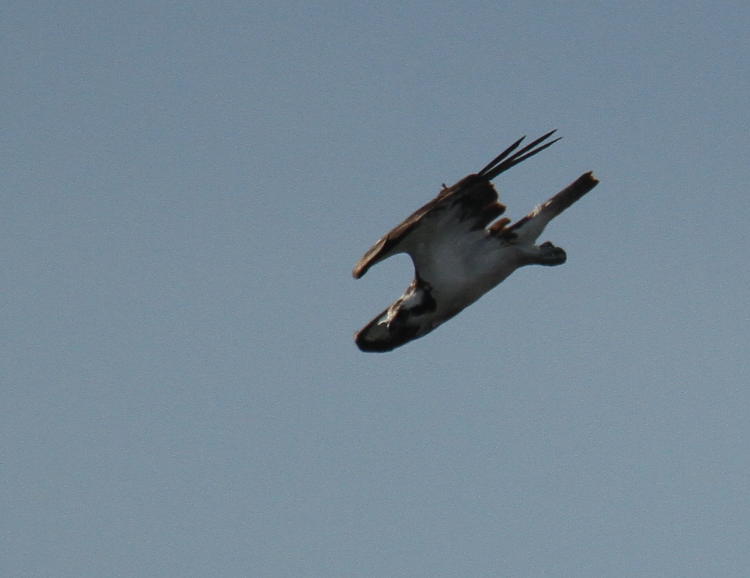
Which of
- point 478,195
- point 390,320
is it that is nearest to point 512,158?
point 478,195

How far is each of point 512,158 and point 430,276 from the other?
1.83 meters

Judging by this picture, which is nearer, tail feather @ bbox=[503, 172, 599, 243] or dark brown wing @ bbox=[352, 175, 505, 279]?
dark brown wing @ bbox=[352, 175, 505, 279]

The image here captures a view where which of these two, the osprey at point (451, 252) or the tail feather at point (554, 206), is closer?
the osprey at point (451, 252)

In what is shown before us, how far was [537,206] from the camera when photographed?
28922 millimetres

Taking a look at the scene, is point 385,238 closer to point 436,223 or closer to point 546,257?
point 436,223

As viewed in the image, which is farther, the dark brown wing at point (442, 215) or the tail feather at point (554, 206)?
the tail feather at point (554, 206)

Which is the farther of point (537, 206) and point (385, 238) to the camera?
point (537, 206)

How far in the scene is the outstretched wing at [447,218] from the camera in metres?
27.1

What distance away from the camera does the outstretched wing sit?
1069 inches

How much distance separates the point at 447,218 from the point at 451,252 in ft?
1.66

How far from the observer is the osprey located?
27328mm

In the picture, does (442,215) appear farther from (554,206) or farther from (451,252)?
(554,206)

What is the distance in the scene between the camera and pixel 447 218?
27.7 metres

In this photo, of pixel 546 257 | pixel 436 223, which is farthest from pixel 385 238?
pixel 546 257
